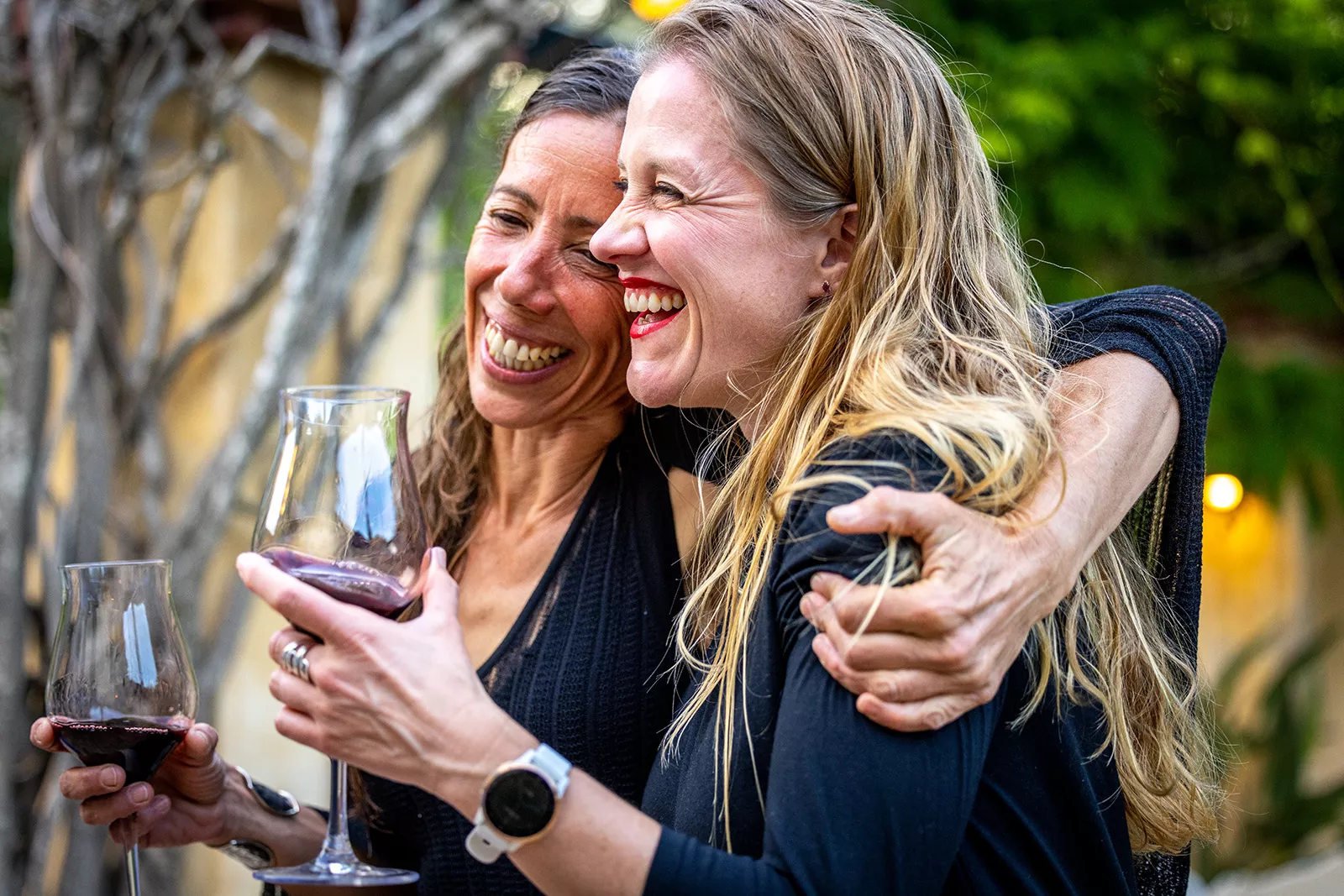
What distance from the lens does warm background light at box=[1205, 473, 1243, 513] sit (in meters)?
6.71

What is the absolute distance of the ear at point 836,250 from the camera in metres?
1.79

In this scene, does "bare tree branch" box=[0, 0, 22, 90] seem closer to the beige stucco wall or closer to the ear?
the beige stucco wall

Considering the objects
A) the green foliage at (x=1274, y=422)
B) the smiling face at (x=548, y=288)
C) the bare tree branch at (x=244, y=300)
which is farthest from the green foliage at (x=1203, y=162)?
the smiling face at (x=548, y=288)

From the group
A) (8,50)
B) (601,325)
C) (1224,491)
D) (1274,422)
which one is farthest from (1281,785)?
(8,50)

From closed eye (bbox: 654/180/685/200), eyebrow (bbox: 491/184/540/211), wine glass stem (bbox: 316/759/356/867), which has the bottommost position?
wine glass stem (bbox: 316/759/356/867)

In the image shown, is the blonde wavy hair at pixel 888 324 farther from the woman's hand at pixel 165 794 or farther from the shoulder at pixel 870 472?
the woman's hand at pixel 165 794

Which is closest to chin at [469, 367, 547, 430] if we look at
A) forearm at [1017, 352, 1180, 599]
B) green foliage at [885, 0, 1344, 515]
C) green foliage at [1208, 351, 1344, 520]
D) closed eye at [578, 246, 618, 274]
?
closed eye at [578, 246, 618, 274]

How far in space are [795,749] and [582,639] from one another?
28.1 inches

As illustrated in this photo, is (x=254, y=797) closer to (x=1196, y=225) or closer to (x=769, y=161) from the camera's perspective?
(x=769, y=161)

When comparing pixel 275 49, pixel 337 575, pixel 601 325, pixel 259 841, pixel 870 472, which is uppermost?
pixel 275 49

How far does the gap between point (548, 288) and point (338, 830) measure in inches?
35.7

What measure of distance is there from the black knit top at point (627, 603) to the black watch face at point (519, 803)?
0.64 m

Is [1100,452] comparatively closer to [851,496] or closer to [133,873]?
[851,496]

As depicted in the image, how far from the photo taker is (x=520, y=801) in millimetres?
1352
